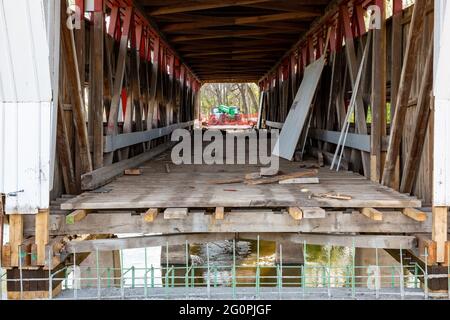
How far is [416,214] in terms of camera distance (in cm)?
571

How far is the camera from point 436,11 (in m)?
5.13

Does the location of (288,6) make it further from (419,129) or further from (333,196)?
(333,196)

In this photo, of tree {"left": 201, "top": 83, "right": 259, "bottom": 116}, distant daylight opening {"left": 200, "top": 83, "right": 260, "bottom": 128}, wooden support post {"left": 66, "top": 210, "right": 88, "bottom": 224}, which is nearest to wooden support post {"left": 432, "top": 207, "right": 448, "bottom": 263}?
wooden support post {"left": 66, "top": 210, "right": 88, "bottom": 224}

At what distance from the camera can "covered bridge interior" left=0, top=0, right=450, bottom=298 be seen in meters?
5.32

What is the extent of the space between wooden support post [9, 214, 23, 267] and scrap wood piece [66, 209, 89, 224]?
0.51 metres

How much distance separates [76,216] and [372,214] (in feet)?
10.3

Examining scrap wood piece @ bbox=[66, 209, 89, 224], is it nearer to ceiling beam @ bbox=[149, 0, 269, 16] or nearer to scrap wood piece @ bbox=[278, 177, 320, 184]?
scrap wood piece @ bbox=[278, 177, 320, 184]

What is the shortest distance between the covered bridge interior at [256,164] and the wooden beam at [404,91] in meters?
0.02

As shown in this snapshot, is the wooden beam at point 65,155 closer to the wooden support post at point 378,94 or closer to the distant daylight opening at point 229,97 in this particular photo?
the wooden support post at point 378,94

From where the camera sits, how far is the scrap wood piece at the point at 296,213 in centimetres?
562

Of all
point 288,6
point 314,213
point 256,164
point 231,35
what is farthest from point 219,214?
point 231,35

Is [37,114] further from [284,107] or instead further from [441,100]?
[284,107]
